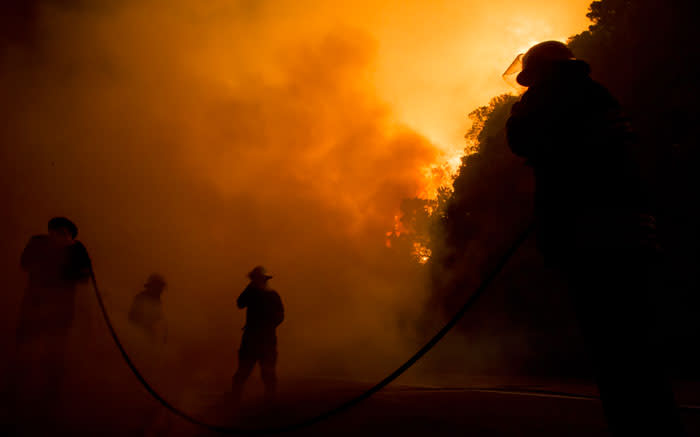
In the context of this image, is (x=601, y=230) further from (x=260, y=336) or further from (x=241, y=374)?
(x=241, y=374)

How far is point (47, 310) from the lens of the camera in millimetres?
4188

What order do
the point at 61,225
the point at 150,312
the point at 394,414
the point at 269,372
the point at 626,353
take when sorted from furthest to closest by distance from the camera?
the point at 150,312
the point at 269,372
the point at 61,225
the point at 394,414
the point at 626,353

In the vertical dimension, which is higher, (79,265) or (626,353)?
(79,265)

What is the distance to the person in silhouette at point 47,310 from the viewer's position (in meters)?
3.97

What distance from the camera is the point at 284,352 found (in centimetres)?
1537

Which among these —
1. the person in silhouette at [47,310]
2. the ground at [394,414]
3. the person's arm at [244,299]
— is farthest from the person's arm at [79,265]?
the person's arm at [244,299]

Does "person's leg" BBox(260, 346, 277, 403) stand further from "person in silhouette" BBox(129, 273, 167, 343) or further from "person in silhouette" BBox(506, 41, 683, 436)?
"person in silhouette" BBox(506, 41, 683, 436)

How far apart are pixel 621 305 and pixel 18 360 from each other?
200 inches

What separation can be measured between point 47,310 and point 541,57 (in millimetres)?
4900

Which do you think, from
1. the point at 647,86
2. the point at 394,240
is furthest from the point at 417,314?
the point at 647,86

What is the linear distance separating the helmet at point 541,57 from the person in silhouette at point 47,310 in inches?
170

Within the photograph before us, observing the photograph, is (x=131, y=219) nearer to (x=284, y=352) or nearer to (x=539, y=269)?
(x=284, y=352)

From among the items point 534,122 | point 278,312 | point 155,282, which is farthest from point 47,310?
point 534,122

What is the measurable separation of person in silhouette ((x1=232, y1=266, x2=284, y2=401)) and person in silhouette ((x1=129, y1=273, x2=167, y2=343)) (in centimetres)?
261
